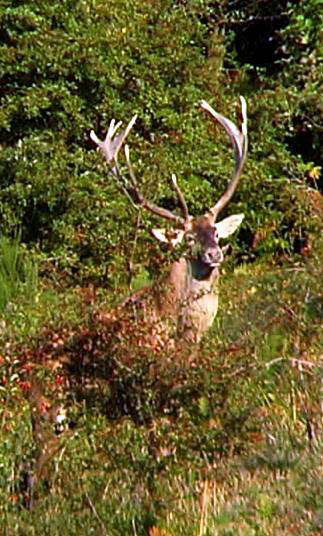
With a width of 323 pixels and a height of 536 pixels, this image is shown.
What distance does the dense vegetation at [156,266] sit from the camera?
6.02 meters

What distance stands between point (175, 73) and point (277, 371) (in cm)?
651

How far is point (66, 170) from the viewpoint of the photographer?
40.6 feet

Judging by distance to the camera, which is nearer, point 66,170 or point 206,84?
point 66,170

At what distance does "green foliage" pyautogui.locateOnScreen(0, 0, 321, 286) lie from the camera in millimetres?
12250

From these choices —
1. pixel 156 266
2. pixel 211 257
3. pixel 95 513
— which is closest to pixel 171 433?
pixel 95 513

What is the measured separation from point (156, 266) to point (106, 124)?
173 inches

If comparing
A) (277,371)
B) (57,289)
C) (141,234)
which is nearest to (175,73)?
(141,234)

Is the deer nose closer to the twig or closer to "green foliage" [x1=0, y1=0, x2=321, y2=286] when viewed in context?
"green foliage" [x1=0, y1=0, x2=321, y2=286]

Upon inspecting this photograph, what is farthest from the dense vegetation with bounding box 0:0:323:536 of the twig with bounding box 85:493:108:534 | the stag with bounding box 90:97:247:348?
the stag with bounding box 90:97:247:348

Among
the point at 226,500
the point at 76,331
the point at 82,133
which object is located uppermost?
the point at 82,133

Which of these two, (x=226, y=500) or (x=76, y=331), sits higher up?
(x=76, y=331)

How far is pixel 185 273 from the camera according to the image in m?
9.59

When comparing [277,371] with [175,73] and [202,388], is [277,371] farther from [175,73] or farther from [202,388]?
[175,73]

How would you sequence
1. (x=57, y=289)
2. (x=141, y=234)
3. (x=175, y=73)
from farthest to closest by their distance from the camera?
(x=175, y=73), (x=141, y=234), (x=57, y=289)
